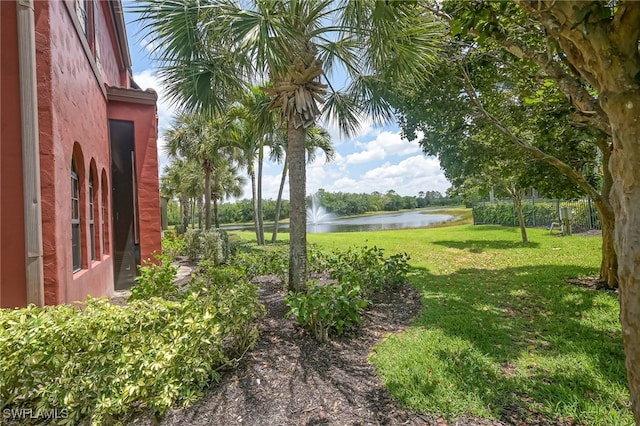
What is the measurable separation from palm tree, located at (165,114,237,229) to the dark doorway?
4.25 metres

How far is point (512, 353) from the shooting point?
364 cm

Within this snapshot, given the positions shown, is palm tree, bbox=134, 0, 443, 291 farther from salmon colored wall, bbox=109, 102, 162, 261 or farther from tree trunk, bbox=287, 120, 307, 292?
salmon colored wall, bbox=109, 102, 162, 261

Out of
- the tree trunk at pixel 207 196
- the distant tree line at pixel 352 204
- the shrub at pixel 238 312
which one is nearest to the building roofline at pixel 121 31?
the tree trunk at pixel 207 196

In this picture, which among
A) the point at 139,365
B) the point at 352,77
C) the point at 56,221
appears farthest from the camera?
the point at 352,77

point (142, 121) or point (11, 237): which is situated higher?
point (142, 121)

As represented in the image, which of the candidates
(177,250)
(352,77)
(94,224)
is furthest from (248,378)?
(177,250)

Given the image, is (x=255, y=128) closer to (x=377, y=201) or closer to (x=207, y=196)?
(x=207, y=196)

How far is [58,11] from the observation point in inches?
156

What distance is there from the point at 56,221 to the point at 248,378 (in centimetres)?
284

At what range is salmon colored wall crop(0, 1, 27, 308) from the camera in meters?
3.23

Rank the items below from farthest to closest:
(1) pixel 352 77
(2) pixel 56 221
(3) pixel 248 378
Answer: (1) pixel 352 77 → (2) pixel 56 221 → (3) pixel 248 378

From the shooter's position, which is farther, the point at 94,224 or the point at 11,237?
the point at 94,224

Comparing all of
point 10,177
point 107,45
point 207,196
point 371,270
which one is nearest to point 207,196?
point 207,196

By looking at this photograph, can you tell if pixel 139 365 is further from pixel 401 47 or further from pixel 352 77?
pixel 352 77
